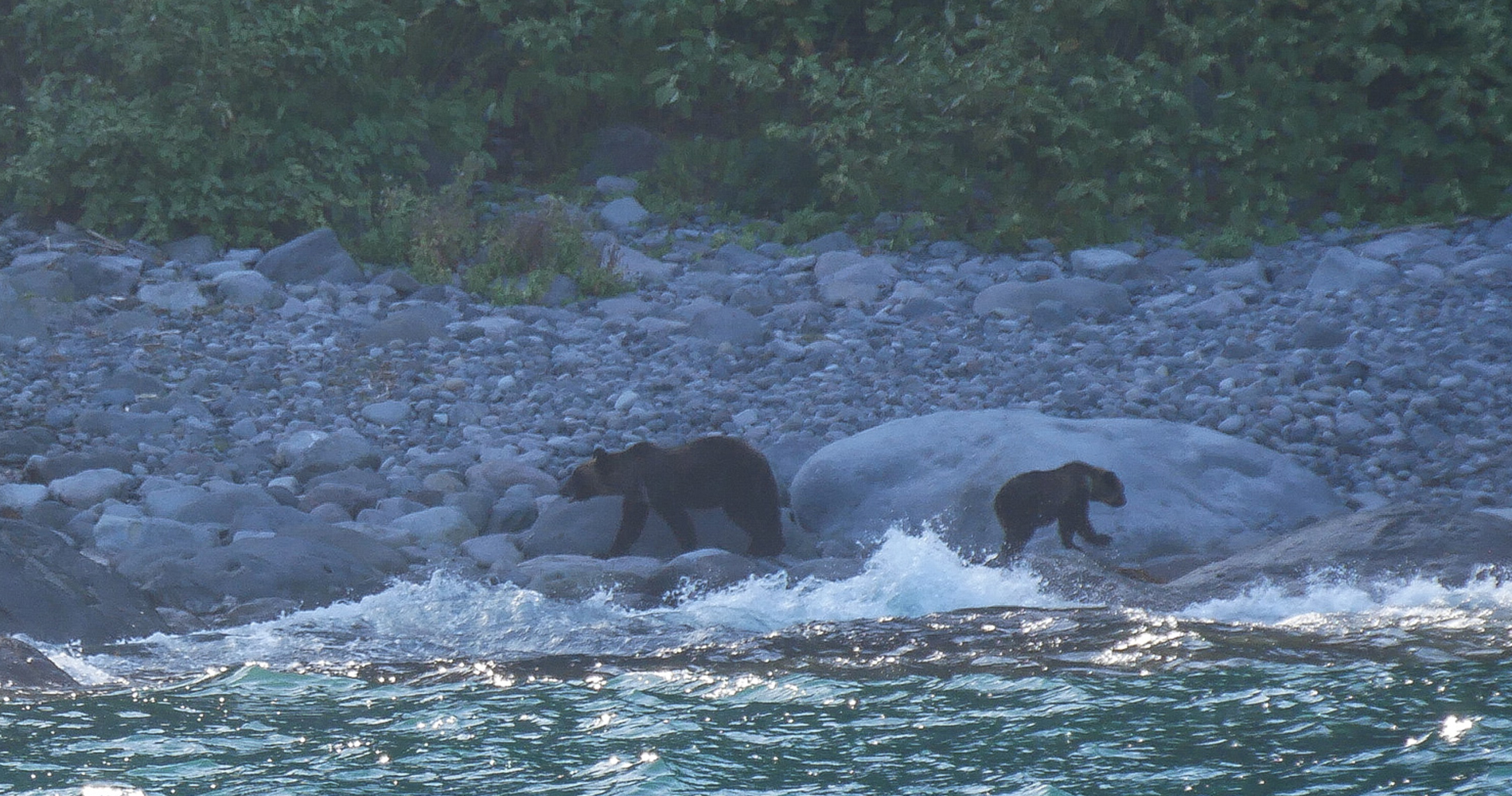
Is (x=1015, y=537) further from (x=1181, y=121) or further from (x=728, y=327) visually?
(x=1181, y=121)

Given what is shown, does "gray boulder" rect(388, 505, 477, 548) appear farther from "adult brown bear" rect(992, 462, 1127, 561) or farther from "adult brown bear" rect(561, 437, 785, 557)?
"adult brown bear" rect(992, 462, 1127, 561)

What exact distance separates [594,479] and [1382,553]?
129 inches

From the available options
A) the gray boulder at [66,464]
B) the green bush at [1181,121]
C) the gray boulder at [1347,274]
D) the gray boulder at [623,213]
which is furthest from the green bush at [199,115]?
the gray boulder at [1347,274]

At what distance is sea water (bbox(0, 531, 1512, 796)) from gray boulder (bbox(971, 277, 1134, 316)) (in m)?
3.97

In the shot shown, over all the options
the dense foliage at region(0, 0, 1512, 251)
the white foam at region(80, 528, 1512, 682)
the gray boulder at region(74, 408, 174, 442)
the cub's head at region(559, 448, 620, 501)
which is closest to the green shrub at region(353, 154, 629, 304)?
the dense foliage at region(0, 0, 1512, 251)

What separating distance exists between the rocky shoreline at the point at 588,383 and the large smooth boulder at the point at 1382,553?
172 millimetres

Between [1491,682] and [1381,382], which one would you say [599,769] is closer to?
[1491,682]

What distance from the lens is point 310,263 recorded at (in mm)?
10766

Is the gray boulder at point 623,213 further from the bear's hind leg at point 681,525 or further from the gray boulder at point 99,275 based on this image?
the bear's hind leg at point 681,525

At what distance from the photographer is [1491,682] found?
4535 mm

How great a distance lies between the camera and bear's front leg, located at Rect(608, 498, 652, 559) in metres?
7.15

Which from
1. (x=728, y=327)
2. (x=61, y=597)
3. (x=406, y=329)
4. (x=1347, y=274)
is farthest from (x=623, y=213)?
(x=61, y=597)

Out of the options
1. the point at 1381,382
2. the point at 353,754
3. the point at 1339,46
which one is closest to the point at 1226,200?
the point at 1339,46

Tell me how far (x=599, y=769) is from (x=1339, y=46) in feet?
29.8
